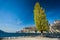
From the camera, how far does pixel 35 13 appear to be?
18.1 meters

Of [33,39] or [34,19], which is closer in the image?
[33,39]

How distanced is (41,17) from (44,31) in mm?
1330

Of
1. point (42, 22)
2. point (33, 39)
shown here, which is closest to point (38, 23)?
point (42, 22)

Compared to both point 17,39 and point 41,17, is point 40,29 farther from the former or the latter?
point 17,39

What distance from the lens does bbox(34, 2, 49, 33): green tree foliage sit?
1780cm

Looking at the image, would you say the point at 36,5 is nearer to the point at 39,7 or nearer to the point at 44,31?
the point at 39,7

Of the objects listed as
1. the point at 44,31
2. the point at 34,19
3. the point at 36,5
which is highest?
the point at 36,5

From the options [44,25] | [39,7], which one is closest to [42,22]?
[44,25]

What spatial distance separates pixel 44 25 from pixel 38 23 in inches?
23.1

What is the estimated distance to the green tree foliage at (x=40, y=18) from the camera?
1780cm

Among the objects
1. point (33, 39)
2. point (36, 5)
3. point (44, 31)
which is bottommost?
point (33, 39)

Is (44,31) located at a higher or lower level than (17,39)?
higher

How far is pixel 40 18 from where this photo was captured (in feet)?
58.7

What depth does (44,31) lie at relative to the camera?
18.1 m
